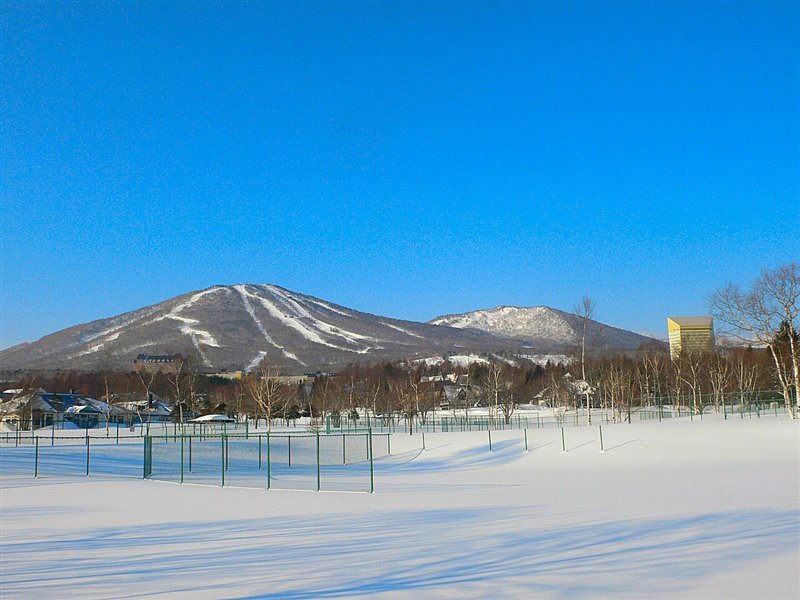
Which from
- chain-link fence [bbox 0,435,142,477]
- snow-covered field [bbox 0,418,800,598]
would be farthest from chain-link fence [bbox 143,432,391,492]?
snow-covered field [bbox 0,418,800,598]

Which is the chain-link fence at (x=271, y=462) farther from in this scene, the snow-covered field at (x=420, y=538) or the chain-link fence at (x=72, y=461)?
the snow-covered field at (x=420, y=538)

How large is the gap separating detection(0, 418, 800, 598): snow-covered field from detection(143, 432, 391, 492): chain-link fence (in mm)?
1697

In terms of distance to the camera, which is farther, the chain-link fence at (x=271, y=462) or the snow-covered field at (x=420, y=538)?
the chain-link fence at (x=271, y=462)

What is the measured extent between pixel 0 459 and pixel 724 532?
2960 centimetres

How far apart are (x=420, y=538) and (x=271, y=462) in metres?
25.2

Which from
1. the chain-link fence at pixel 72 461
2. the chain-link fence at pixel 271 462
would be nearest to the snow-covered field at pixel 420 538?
the chain-link fence at pixel 271 462

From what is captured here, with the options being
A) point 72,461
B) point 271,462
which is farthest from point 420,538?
point 271,462

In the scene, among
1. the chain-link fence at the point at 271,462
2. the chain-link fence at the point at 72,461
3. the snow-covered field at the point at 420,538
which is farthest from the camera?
the chain-link fence at the point at 72,461

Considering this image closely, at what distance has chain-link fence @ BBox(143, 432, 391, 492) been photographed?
26359 mm

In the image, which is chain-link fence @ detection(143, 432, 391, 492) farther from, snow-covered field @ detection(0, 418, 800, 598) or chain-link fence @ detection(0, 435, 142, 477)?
snow-covered field @ detection(0, 418, 800, 598)

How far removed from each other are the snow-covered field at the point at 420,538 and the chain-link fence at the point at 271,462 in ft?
5.57

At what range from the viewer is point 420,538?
13.6 metres

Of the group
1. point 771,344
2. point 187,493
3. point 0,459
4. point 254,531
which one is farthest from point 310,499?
point 771,344

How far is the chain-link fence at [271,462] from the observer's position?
2636cm
